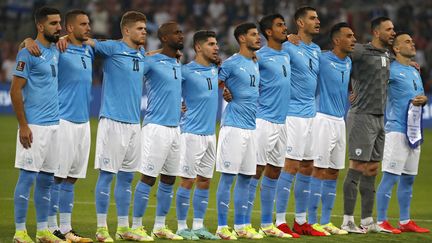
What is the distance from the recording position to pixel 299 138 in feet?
49.2

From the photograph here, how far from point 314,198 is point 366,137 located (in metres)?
1.05

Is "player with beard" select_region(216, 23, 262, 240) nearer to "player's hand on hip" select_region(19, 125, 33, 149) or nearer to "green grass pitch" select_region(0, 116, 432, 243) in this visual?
"green grass pitch" select_region(0, 116, 432, 243)

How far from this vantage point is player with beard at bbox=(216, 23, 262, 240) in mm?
14258

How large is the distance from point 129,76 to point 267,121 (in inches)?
80.9

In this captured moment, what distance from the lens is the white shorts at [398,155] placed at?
15.7m

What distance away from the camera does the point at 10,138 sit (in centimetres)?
2712

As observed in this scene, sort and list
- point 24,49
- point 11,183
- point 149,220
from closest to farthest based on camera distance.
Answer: point 24,49 → point 149,220 → point 11,183

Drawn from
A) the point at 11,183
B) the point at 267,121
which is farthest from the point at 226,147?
the point at 11,183

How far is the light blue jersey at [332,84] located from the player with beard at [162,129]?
225cm

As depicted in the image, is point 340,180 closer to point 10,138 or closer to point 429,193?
point 429,193

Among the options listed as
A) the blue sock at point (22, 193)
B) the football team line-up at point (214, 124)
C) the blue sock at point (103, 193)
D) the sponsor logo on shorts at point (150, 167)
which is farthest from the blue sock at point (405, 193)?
the blue sock at point (22, 193)

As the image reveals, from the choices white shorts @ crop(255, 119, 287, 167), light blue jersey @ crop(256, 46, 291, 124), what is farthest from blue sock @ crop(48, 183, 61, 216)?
light blue jersey @ crop(256, 46, 291, 124)

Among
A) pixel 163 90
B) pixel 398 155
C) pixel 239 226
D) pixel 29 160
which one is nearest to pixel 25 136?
pixel 29 160

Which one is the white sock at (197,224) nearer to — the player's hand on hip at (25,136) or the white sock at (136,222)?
the white sock at (136,222)
